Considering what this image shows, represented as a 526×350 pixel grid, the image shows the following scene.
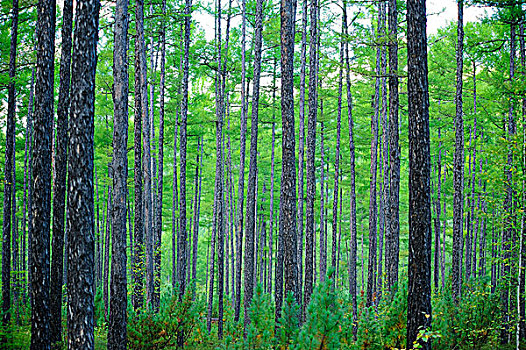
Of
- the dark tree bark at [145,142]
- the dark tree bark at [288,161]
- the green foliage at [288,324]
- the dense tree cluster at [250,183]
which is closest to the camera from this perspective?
the dense tree cluster at [250,183]

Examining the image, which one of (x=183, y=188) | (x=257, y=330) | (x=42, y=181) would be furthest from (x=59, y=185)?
(x=183, y=188)

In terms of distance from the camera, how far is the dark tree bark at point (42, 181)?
781cm

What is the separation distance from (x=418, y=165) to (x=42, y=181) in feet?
22.6

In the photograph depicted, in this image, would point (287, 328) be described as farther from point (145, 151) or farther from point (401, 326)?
point (145, 151)

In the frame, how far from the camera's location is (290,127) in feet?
33.9

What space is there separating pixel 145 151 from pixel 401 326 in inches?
314

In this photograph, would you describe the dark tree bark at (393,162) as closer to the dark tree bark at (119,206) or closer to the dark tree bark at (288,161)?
the dark tree bark at (288,161)

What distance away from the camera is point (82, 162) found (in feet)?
21.0

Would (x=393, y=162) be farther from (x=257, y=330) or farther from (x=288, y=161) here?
(x=257, y=330)

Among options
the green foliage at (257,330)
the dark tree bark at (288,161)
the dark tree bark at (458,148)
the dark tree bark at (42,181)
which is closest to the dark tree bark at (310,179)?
the dark tree bark at (288,161)

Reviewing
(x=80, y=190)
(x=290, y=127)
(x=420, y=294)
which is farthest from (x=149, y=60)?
(x=420, y=294)

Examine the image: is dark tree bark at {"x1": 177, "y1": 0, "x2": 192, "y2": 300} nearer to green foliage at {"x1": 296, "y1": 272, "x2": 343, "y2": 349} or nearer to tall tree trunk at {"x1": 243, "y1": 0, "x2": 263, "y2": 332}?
tall tree trunk at {"x1": 243, "y1": 0, "x2": 263, "y2": 332}

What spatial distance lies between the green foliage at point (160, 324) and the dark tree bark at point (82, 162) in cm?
452

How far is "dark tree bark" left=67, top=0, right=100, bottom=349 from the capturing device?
6336mm
